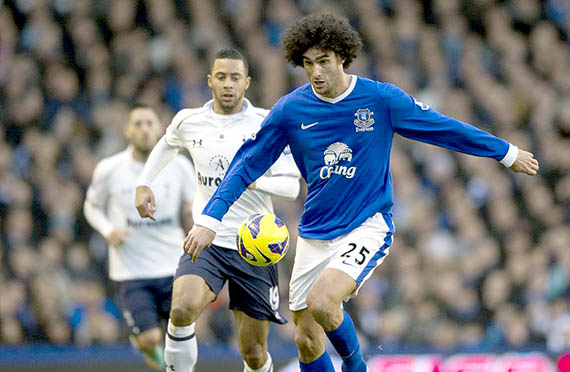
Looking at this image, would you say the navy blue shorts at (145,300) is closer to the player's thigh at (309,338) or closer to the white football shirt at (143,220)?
the white football shirt at (143,220)

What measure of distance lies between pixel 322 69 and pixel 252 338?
7.48ft

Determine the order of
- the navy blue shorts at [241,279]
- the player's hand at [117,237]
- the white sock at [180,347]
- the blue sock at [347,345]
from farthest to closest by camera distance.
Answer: the player's hand at [117,237] < the navy blue shorts at [241,279] < the white sock at [180,347] < the blue sock at [347,345]

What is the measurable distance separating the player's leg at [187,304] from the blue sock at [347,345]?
1115mm

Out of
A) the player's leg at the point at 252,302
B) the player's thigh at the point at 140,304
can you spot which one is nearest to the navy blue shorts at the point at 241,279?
the player's leg at the point at 252,302

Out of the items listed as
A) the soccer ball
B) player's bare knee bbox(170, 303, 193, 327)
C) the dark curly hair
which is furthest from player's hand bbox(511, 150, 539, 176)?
player's bare knee bbox(170, 303, 193, 327)

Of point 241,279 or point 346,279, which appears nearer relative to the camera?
point 346,279

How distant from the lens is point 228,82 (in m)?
7.90

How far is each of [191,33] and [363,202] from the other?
10.2 metres

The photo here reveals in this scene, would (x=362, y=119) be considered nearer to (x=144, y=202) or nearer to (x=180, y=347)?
(x=144, y=202)

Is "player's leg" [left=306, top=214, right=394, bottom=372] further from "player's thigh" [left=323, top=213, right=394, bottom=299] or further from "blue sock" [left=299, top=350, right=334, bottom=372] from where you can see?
"blue sock" [left=299, top=350, right=334, bottom=372]

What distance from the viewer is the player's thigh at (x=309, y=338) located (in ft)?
23.2

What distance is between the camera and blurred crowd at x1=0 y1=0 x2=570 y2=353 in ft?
42.6

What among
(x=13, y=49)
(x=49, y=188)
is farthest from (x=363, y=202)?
(x=13, y=49)

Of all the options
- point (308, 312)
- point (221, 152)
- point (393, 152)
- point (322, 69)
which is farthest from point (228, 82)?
point (393, 152)
